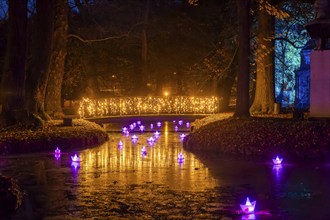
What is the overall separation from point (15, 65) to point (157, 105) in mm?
15653

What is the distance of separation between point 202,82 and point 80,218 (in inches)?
1159

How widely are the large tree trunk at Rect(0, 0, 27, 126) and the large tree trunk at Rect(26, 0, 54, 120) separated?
3.61 metres

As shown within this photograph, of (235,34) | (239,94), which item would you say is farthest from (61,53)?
(239,94)

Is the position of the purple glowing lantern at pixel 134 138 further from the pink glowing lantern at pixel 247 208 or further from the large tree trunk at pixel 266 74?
the pink glowing lantern at pixel 247 208

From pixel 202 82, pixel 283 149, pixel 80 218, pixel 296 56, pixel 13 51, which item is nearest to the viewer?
pixel 80 218

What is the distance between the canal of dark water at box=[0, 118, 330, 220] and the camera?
9445 millimetres

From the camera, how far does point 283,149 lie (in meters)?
15.9

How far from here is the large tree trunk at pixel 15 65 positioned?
21469mm

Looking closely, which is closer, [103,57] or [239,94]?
[239,94]

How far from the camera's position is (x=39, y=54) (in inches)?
1010

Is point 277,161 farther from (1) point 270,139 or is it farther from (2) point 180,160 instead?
(2) point 180,160

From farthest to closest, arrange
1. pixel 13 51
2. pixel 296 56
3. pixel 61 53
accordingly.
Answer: pixel 296 56 → pixel 61 53 → pixel 13 51

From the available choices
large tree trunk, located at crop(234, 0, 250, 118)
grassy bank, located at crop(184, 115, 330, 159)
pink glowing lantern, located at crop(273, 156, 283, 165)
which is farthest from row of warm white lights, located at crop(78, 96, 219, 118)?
pink glowing lantern, located at crop(273, 156, 283, 165)

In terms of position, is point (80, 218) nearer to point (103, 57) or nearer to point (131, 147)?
point (131, 147)
